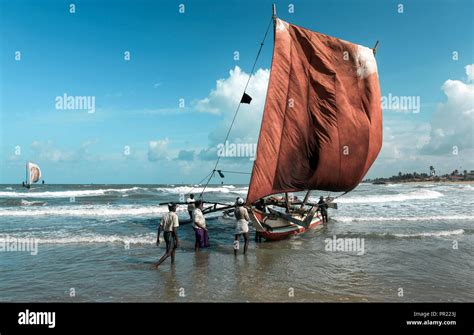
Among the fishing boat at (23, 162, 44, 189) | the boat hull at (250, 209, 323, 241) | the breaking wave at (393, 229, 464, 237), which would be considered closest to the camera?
the boat hull at (250, 209, 323, 241)

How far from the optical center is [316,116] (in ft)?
47.3

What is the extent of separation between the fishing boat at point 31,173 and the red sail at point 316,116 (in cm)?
7139

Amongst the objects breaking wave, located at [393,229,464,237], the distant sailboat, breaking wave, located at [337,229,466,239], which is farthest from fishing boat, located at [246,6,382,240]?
the distant sailboat

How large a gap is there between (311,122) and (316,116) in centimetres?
37

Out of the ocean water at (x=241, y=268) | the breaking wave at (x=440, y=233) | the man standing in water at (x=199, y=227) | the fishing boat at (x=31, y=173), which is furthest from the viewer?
the fishing boat at (x=31, y=173)

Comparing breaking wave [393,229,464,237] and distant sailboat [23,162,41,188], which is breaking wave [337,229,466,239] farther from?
distant sailboat [23,162,41,188]

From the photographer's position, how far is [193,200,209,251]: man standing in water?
11508mm

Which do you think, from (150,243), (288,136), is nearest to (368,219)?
(288,136)

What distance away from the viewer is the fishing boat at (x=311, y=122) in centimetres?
1338

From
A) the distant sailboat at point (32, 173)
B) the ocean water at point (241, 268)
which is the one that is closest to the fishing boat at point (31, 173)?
the distant sailboat at point (32, 173)

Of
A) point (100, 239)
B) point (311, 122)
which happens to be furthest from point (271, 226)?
point (100, 239)

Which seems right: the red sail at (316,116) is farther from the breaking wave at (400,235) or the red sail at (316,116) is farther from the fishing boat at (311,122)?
the breaking wave at (400,235)

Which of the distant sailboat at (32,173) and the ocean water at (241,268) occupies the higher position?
the distant sailboat at (32,173)
